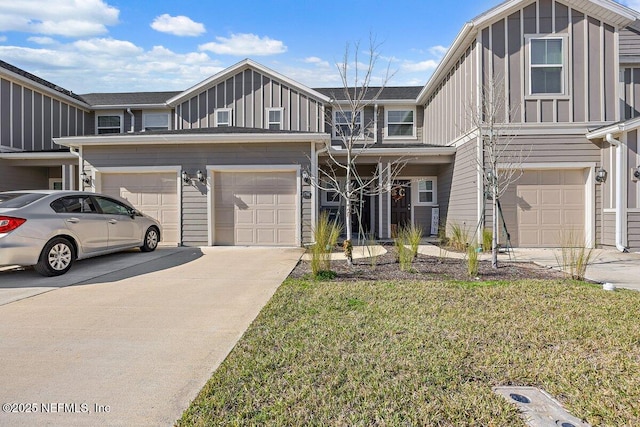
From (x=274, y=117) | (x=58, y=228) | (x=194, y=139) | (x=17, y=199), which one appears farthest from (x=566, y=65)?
(x=17, y=199)

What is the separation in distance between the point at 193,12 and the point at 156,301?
8570 mm

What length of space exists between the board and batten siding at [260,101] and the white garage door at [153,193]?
488cm

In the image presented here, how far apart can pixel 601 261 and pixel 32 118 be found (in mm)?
17682

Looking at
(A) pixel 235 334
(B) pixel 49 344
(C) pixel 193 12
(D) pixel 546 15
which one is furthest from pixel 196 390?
(D) pixel 546 15

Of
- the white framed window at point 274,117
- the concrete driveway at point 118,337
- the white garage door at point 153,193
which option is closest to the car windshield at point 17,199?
the concrete driveway at point 118,337

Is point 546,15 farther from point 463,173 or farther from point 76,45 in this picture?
point 76,45

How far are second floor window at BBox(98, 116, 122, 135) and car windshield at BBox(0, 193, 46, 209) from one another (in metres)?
11.0

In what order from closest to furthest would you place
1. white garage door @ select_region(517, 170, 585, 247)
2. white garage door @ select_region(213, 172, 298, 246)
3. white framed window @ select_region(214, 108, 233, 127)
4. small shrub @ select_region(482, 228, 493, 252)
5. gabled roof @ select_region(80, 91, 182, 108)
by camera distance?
1. small shrub @ select_region(482, 228, 493, 252)
2. white garage door @ select_region(517, 170, 585, 247)
3. white garage door @ select_region(213, 172, 298, 246)
4. white framed window @ select_region(214, 108, 233, 127)
5. gabled roof @ select_region(80, 91, 182, 108)

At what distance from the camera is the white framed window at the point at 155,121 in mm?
16188

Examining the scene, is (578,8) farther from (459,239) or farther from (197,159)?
(197,159)

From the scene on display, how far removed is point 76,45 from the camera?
12141 millimetres

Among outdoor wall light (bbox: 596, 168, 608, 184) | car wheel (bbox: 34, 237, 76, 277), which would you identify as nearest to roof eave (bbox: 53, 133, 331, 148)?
car wheel (bbox: 34, 237, 76, 277)

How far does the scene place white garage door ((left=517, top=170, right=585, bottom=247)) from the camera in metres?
9.65

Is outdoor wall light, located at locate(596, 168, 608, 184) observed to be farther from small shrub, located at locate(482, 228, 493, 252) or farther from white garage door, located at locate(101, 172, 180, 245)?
white garage door, located at locate(101, 172, 180, 245)
